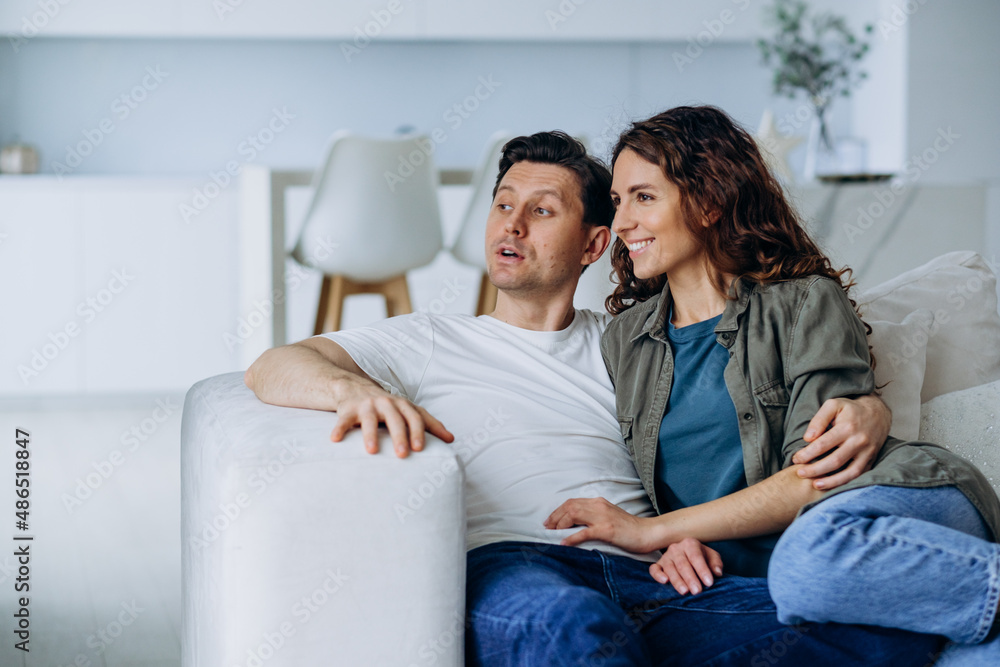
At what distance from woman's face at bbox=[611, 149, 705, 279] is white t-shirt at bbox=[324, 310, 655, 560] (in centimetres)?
19

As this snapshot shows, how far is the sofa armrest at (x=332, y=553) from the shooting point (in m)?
1.00

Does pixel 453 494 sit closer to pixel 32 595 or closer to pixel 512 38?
pixel 32 595

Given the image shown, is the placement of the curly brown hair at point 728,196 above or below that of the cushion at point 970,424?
above

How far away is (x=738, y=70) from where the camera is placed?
5.29 m

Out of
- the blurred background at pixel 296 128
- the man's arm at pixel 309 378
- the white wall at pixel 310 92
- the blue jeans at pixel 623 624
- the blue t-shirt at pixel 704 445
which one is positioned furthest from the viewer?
the white wall at pixel 310 92

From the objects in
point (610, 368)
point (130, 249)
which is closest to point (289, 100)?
point (130, 249)

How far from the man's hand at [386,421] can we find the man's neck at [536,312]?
0.45m

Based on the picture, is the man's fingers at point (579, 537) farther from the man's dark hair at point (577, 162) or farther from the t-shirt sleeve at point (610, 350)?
the man's dark hair at point (577, 162)

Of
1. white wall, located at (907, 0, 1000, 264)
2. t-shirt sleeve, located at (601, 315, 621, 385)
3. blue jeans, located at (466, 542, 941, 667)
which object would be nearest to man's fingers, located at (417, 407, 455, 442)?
blue jeans, located at (466, 542, 941, 667)

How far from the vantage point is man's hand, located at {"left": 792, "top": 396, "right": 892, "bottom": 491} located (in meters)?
1.21

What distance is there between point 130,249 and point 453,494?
3760 millimetres

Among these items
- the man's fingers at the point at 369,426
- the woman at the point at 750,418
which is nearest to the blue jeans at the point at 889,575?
the woman at the point at 750,418

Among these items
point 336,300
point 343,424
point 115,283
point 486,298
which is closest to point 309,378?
point 343,424

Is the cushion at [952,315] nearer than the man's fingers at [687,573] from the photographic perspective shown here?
No
